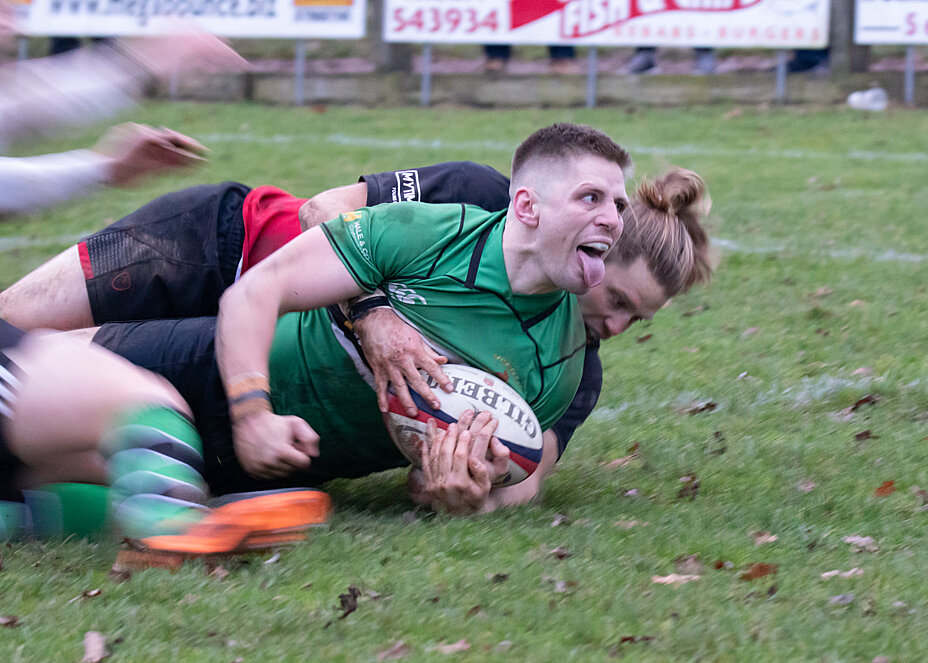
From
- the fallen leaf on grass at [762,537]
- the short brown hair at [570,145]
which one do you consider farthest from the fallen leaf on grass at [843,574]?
the short brown hair at [570,145]

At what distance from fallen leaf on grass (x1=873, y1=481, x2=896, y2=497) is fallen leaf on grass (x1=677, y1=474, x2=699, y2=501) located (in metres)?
0.61

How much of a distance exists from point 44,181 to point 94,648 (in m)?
1.20

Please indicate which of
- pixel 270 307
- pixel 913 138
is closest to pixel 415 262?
pixel 270 307

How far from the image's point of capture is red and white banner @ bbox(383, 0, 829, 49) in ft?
46.5

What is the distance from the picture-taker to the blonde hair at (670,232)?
402 centimetres

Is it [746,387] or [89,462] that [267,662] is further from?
[746,387]

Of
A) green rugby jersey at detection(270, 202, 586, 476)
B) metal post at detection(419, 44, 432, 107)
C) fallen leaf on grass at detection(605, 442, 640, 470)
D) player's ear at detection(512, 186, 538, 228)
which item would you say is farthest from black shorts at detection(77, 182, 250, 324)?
metal post at detection(419, 44, 432, 107)

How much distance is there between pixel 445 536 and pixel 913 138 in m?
10.0

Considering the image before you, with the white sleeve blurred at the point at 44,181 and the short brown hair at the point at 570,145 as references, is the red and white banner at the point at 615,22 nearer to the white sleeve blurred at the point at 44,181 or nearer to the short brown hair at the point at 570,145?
the short brown hair at the point at 570,145

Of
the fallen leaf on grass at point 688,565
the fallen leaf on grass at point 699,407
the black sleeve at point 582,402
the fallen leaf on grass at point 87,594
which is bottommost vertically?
the fallen leaf on grass at point 699,407

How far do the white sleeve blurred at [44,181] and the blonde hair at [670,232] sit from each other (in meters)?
Answer: 1.68

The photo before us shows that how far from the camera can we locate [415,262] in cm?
387

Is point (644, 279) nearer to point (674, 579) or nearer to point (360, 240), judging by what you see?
point (360, 240)

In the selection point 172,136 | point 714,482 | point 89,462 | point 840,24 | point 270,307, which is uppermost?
point 840,24
